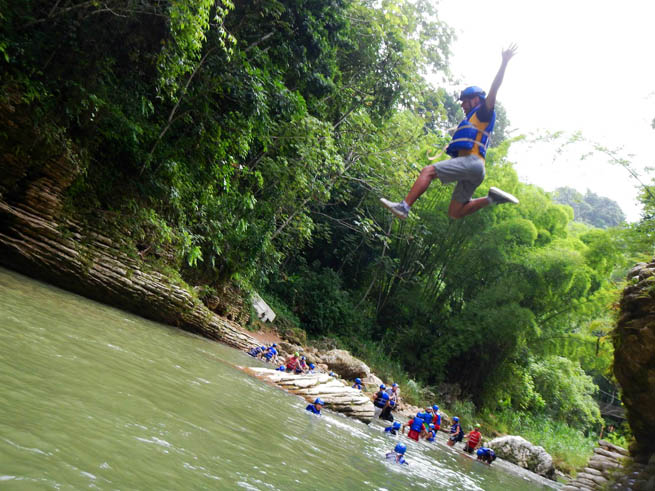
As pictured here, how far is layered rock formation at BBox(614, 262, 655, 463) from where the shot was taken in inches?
312

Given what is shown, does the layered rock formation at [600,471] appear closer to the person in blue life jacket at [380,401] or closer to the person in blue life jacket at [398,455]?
the person in blue life jacket at [398,455]

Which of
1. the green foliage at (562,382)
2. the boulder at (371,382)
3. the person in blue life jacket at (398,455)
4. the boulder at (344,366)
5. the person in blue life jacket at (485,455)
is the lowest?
the person in blue life jacket at (485,455)

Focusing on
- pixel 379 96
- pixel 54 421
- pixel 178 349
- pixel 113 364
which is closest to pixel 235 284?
pixel 178 349

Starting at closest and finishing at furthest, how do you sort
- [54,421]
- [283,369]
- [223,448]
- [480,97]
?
[54,421]
[480,97]
[223,448]
[283,369]

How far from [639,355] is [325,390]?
584 centimetres

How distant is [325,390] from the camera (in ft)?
34.0

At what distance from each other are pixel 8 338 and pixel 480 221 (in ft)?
48.9

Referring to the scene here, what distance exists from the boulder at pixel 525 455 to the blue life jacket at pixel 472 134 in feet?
41.4

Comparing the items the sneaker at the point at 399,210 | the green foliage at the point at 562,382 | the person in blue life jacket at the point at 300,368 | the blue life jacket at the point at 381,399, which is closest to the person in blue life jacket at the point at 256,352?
the person in blue life jacket at the point at 300,368

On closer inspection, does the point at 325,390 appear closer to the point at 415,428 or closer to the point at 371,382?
the point at 415,428

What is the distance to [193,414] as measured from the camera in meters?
5.14

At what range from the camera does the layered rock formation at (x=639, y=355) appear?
793 centimetres

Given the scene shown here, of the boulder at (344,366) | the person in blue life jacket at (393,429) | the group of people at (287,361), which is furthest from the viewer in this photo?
the boulder at (344,366)

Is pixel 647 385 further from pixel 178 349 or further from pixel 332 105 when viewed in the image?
pixel 332 105
